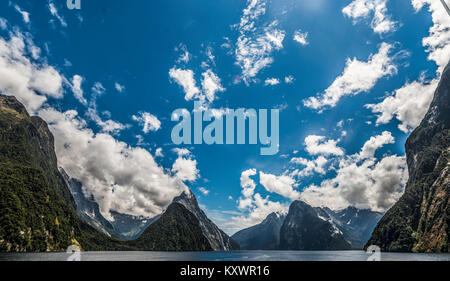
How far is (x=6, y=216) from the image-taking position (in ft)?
638
